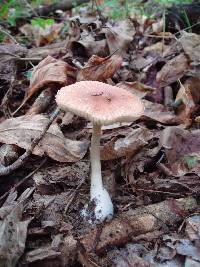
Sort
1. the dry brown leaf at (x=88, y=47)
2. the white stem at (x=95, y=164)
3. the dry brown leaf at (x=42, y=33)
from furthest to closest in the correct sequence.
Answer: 1. the dry brown leaf at (x=42, y=33)
2. the dry brown leaf at (x=88, y=47)
3. the white stem at (x=95, y=164)

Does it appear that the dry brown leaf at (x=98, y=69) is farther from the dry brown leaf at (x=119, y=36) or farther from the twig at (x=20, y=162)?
the twig at (x=20, y=162)

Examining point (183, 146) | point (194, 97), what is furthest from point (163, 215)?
point (194, 97)

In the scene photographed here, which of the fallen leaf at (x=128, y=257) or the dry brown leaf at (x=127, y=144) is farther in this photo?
the dry brown leaf at (x=127, y=144)

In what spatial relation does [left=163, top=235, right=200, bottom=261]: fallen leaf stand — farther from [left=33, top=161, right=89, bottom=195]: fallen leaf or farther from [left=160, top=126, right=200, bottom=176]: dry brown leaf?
[left=33, top=161, right=89, bottom=195]: fallen leaf

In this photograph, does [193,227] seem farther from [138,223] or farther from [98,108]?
[98,108]

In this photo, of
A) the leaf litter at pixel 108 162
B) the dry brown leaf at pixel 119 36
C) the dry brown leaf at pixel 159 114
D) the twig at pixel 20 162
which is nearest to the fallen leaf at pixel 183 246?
the leaf litter at pixel 108 162

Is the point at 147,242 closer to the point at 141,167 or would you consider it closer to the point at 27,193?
the point at 141,167

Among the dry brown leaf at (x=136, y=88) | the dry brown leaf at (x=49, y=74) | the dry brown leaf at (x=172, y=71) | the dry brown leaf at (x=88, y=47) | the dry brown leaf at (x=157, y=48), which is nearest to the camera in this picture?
the dry brown leaf at (x=49, y=74)
